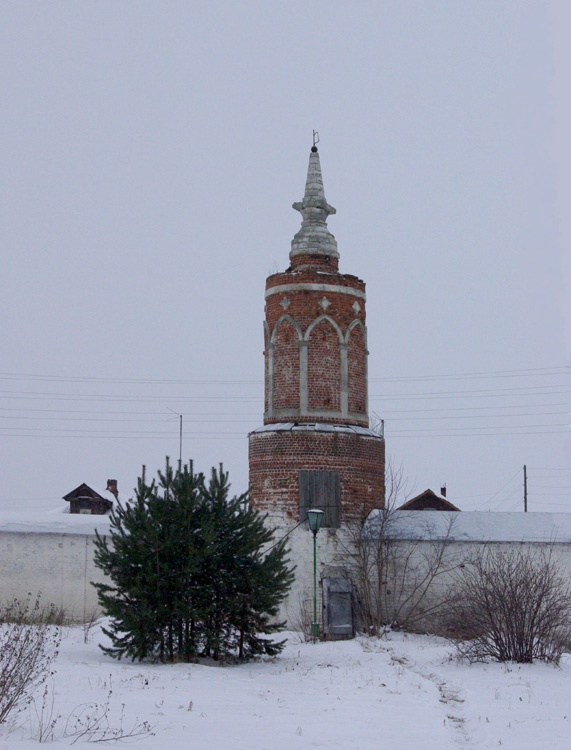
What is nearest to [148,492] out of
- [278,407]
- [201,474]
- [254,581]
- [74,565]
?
[201,474]

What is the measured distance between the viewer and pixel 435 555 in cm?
2669

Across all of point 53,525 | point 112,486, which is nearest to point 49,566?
point 53,525

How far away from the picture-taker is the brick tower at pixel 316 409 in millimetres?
27359

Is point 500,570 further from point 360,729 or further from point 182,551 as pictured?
point 360,729

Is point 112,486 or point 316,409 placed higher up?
point 316,409

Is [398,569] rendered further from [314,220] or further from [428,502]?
[428,502]

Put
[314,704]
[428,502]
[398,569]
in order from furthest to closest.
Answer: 1. [428,502]
2. [398,569]
3. [314,704]

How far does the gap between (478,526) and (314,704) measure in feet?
47.9

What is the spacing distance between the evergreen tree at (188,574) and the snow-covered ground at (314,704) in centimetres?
66

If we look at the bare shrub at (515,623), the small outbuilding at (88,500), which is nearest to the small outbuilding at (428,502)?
the small outbuilding at (88,500)

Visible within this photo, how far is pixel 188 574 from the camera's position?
18.2m

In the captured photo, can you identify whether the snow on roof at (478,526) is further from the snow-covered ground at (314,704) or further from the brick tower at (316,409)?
the snow-covered ground at (314,704)

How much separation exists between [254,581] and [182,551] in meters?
1.49

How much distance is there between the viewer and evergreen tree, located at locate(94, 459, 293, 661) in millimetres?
17875
